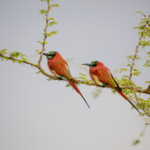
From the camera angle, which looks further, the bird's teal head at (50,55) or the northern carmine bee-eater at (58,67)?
the bird's teal head at (50,55)

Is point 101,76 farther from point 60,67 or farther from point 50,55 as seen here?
point 50,55

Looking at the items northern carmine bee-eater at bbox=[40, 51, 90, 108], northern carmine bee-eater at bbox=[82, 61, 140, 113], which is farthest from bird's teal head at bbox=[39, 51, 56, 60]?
northern carmine bee-eater at bbox=[82, 61, 140, 113]

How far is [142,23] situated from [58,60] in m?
0.95

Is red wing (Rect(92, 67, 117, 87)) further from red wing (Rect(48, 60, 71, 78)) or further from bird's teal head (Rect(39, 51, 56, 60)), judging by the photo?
bird's teal head (Rect(39, 51, 56, 60))

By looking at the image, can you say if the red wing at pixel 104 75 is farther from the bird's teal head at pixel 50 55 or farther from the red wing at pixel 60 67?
the bird's teal head at pixel 50 55

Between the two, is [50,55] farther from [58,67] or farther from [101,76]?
[101,76]

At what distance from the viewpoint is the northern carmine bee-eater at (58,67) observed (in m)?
1.60

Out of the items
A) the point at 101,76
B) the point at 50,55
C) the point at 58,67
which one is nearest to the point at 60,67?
the point at 58,67

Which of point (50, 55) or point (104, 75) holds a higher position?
point (50, 55)

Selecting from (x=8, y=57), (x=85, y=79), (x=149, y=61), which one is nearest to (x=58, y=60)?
(x=85, y=79)

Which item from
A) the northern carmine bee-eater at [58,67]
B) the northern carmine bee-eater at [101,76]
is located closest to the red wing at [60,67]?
the northern carmine bee-eater at [58,67]

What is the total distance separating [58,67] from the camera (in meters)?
1.66

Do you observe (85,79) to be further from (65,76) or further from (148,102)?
(148,102)

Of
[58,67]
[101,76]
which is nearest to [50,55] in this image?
[58,67]
